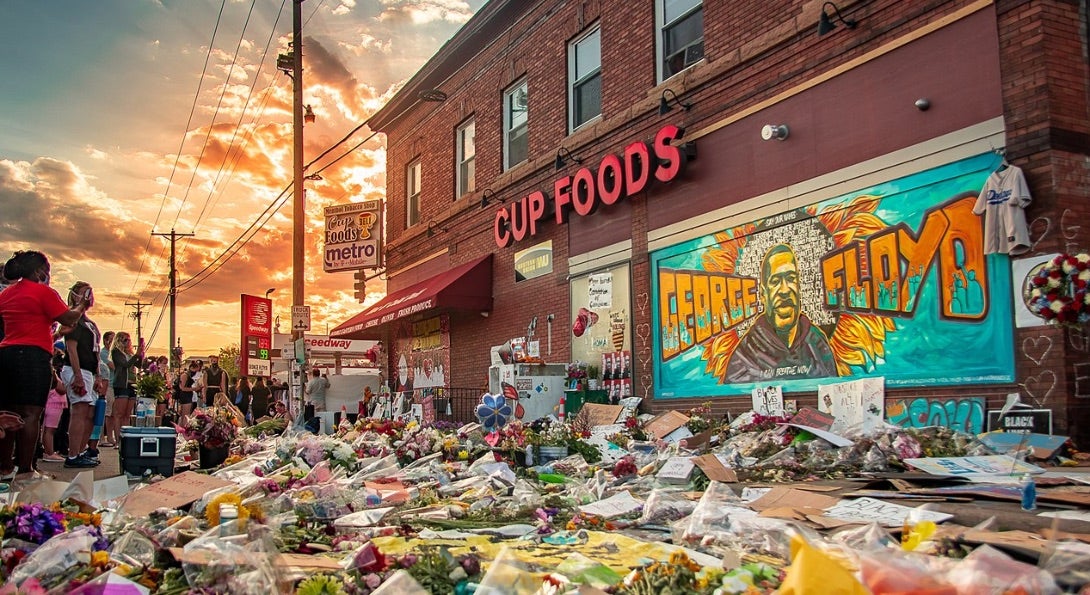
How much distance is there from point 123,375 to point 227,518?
25.3ft

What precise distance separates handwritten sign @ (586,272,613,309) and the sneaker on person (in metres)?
7.39

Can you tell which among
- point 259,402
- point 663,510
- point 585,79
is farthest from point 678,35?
point 259,402

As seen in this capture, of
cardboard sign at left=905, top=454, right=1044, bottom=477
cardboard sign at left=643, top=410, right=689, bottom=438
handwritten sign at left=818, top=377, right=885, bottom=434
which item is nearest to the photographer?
cardboard sign at left=905, top=454, right=1044, bottom=477

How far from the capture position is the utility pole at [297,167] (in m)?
18.2

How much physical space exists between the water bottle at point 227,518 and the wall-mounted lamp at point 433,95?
15.5 m

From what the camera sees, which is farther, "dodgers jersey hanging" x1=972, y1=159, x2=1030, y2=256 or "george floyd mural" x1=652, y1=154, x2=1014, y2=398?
"george floyd mural" x1=652, y1=154, x2=1014, y2=398

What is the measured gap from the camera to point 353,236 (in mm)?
21266

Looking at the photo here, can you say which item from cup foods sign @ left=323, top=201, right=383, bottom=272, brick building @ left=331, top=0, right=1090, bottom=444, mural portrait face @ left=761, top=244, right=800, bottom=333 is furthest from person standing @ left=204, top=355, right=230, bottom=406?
mural portrait face @ left=761, top=244, right=800, bottom=333

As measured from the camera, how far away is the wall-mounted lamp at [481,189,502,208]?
53.7ft

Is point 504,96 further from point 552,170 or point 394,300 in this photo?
point 394,300

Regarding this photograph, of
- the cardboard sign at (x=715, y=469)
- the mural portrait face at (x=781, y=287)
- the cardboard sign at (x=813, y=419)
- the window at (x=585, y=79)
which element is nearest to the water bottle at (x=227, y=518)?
the cardboard sign at (x=715, y=469)

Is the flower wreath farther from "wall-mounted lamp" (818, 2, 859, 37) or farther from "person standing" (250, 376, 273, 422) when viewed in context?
"person standing" (250, 376, 273, 422)

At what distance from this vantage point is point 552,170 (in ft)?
47.2

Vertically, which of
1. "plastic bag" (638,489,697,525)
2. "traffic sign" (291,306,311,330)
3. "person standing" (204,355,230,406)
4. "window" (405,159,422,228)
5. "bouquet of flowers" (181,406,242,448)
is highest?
"window" (405,159,422,228)
